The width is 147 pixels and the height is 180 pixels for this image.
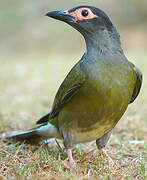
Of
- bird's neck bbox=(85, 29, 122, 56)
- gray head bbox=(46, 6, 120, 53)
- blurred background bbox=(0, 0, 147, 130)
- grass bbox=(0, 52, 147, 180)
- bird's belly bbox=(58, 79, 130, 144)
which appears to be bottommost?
blurred background bbox=(0, 0, 147, 130)

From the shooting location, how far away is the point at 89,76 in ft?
16.6

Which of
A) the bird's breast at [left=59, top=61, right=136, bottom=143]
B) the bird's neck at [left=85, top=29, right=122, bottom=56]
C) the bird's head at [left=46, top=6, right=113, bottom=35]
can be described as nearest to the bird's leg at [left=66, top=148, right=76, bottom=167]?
the bird's breast at [left=59, top=61, right=136, bottom=143]

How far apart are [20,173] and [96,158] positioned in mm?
1145

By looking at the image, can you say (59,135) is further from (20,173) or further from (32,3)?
(32,3)

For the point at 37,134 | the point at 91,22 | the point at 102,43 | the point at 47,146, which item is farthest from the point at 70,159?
Answer: the point at 91,22

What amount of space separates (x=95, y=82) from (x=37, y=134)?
4.85ft

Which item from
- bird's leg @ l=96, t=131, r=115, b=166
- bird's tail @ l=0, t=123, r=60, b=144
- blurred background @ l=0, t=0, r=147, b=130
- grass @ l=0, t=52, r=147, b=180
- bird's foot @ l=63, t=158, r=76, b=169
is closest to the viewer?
grass @ l=0, t=52, r=147, b=180

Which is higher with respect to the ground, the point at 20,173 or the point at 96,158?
the point at 20,173

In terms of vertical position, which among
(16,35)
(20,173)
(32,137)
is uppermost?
(20,173)

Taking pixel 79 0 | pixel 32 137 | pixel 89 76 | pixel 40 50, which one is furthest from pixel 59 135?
pixel 79 0

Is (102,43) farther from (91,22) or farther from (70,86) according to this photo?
(70,86)

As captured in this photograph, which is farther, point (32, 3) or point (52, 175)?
point (32, 3)

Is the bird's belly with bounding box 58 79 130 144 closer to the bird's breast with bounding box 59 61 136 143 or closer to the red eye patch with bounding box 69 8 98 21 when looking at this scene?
the bird's breast with bounding box 59 61 136 143

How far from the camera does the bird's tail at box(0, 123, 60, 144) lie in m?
5.95
